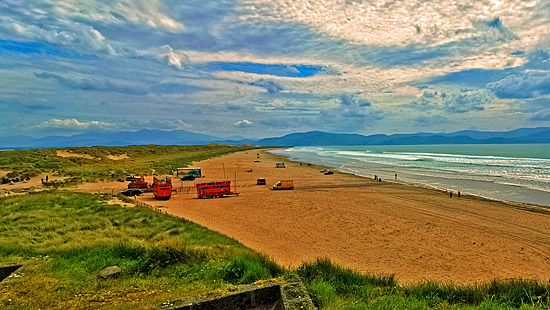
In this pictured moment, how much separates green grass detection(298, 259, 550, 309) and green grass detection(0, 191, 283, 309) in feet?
5.40

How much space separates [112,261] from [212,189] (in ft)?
61.9

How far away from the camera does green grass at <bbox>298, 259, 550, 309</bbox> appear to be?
16.2 ft

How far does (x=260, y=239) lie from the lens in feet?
45.8

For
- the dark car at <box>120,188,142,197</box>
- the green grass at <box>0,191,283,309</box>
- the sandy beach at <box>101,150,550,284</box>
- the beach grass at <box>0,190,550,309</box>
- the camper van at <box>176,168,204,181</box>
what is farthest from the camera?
the camper van at <box>176,168,204,181</box>

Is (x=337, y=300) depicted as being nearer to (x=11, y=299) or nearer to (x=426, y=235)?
(x=11, y=299)

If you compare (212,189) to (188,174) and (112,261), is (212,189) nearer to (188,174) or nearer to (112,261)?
(188,174)

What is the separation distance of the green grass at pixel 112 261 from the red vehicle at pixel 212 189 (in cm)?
1186

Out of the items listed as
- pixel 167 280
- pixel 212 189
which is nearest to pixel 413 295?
pixel 167 280

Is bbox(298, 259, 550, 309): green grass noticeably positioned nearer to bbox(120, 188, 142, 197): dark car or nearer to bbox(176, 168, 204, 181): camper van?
bbox(120, 188, 142, 197): dark car

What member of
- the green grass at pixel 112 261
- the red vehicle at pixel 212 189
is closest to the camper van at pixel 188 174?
the red vehicle at pixel 212 189

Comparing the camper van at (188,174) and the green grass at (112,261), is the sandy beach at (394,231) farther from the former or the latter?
the camper van at (188,174)

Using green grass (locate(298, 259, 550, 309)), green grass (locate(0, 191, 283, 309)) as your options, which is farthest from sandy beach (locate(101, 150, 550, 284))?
green grass (locate(298, 259, 550, 309))

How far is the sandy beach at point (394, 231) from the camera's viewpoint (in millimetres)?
11312

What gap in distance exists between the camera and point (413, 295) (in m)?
5.72
